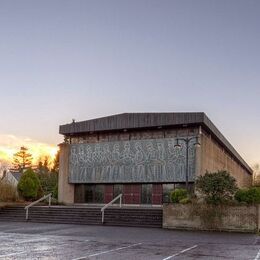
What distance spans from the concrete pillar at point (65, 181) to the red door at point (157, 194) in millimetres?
8189

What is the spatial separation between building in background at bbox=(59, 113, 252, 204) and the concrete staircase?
850cm

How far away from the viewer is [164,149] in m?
37.2

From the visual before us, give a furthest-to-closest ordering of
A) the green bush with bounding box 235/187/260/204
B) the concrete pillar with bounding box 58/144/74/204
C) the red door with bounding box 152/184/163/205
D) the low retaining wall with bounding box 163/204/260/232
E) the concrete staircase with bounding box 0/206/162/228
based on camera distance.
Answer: the concrete pillar with bounding box 58/144/74/204, the red door with bounding box 152/184/163/205, the concrete staircase with bounding box 0/206/162/228, the green bush with bounding box 235/187/260/204, the low retaining wall with bounding box 163/204/260/232

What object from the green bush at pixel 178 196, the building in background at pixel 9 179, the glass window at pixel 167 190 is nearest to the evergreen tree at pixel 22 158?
the building in background at pixel 9 179

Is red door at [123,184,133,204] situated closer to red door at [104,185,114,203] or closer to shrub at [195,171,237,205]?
red door at [104,185,114,203]

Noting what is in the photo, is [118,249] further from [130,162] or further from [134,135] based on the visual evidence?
[134,135]

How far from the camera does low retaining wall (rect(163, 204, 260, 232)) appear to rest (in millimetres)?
23484

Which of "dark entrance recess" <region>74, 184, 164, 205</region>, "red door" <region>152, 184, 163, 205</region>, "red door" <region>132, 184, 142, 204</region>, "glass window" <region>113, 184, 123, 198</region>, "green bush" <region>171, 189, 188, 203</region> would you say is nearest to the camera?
"green bush" <region>171, 189, 188, 203</region>

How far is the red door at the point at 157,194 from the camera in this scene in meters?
37.3

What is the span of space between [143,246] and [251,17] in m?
12.0

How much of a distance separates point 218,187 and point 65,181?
20588mm

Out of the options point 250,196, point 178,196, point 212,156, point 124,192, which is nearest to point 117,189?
point 124,192

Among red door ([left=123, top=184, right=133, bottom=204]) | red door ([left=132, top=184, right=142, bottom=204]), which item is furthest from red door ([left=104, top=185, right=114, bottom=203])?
red door ([left=132, top=184, right=142, bottom=204])

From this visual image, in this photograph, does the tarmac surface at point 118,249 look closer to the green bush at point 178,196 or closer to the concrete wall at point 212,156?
the green bush at point 178,196
